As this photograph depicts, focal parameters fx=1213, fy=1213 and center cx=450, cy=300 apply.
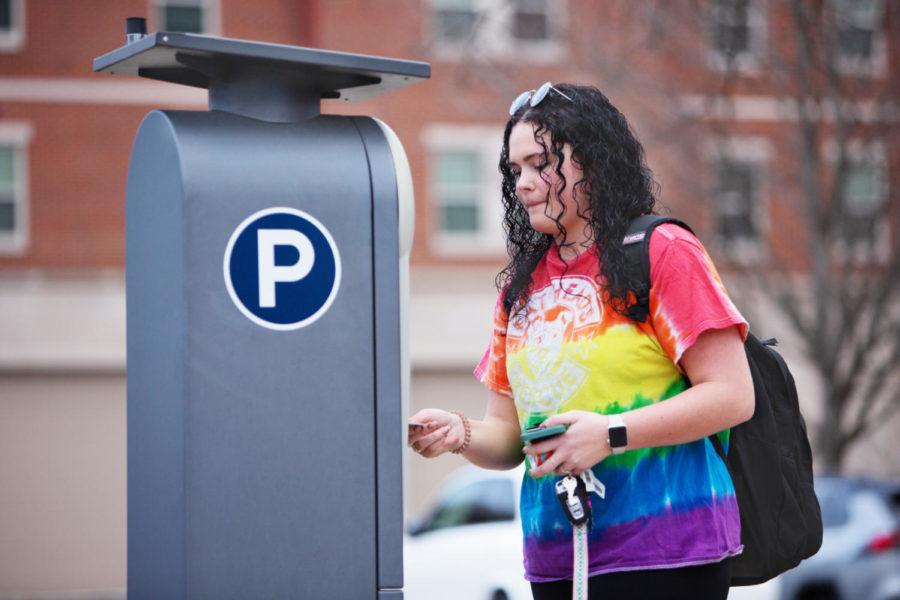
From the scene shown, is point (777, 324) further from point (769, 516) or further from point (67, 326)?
point (769, 516)

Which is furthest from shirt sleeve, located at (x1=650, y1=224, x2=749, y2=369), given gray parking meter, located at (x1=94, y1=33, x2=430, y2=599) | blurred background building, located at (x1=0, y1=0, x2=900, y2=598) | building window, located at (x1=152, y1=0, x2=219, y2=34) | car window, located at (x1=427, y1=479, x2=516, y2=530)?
building window, located at (x1=152, y1=0, x2=219, y2=34)

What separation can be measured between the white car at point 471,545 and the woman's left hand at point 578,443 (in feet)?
19.6

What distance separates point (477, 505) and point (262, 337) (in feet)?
22.5

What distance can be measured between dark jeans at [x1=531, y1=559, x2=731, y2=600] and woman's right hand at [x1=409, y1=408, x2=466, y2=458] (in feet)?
1.61

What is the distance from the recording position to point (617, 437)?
2400 mm

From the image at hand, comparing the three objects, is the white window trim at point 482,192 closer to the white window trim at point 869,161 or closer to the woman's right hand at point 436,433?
the white window trim at point 869,161

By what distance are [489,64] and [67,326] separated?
7.60m

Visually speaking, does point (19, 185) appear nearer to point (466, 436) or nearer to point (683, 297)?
point (466, 436)

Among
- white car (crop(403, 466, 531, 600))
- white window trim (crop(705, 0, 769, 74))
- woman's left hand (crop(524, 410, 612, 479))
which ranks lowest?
white car (crop(403, 466, 531, 600))

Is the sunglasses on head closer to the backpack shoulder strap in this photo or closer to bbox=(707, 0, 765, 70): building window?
the backpack shoulder strap

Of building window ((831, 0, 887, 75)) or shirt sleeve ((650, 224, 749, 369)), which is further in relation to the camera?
building window ((831, 0, 887, 75))

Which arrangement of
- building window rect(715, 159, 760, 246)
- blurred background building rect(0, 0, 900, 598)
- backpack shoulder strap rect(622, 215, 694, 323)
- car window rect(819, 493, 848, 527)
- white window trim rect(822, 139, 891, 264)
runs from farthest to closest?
blurred background building rect(0, 0, 900, 598) < building window rect(715, 159, 760, 246) < white window trim rect(822, 139, 891, 264) < car window rect(819, 493, 848, 527) < backpack shoulder strap rect(622, 215, 694, 323)

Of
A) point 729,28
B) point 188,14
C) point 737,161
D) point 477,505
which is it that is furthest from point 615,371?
point 188,14

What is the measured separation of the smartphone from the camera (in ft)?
7.79
